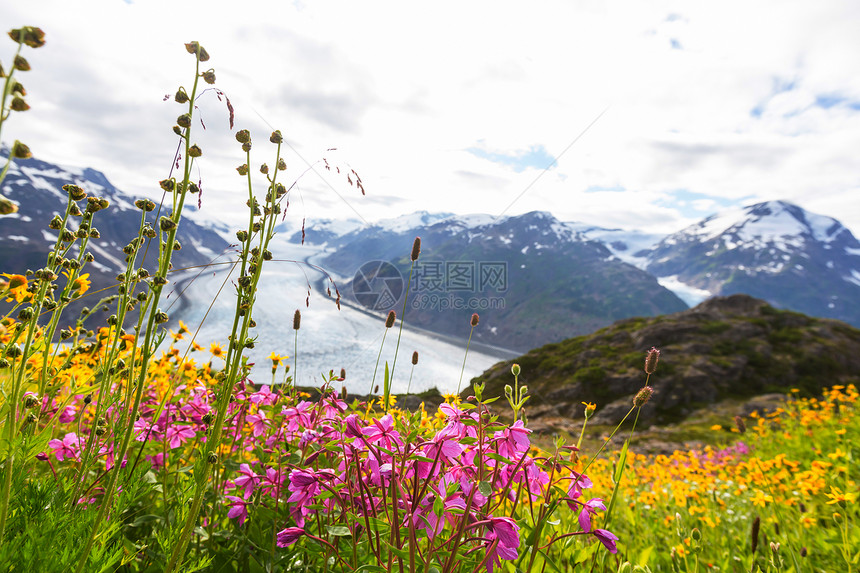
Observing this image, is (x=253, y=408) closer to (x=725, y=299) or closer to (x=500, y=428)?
(x=500, y=428)

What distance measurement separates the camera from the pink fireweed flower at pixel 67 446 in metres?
2.21

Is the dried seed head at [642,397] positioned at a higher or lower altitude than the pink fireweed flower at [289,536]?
higher

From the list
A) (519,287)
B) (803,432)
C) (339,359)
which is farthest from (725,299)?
(519,287)

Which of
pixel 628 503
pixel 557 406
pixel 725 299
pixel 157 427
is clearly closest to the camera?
pixel 157 427

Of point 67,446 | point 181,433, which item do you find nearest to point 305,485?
point 181,433

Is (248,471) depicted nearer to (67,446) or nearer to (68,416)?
(67,446)

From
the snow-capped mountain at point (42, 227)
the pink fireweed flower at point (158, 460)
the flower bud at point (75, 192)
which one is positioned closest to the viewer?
the flower bud at point (75, 192)

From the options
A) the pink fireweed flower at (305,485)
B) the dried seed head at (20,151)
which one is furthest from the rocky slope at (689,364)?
the dried seed head at (20,151)

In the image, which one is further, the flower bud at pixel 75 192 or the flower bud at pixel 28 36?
the flower bud at pixel 75 192

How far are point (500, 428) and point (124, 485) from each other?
171cm

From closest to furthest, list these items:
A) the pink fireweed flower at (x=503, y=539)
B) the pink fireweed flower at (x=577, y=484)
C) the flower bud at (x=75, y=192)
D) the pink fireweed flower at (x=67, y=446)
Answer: the pink fireweed flower at (x=503, y=539) → the flower bud at (x=75, y=192) → the pink fireweed flower at (x=577, y=484) → the pink fireweed flower at (x=67, y=446)

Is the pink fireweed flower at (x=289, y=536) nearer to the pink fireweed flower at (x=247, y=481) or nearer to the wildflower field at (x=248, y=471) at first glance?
the wildflower field at (x=248, y=471)

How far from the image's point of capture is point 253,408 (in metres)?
2.60

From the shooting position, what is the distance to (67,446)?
7.36 ft
